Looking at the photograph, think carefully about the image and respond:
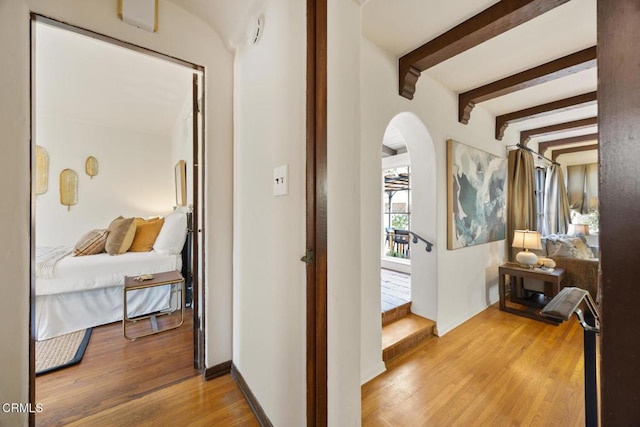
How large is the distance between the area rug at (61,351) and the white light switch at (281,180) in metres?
2.15

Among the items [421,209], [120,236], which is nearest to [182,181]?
[120,236]

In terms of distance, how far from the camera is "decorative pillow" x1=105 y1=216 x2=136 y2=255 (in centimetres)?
274

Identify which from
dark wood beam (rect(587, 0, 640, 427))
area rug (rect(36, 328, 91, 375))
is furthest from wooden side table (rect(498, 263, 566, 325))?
area rug (rect(36, 328, 91, 375))

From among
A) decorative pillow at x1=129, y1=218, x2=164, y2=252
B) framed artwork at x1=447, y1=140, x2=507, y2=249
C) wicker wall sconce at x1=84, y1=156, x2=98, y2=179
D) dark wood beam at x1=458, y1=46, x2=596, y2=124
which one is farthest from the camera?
wicker wall sconce at x1=84, y1=156, x2=98, y2=179

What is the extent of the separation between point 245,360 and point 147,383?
2.39ft

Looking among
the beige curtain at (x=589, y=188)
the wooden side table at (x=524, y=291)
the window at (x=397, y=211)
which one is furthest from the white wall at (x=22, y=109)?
the beige curtain at (x=589, y=188)

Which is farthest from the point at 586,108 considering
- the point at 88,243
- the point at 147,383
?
the point at 88,243

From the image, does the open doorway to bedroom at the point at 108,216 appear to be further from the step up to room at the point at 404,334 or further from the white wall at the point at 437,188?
the step up to room at the point at 404,334

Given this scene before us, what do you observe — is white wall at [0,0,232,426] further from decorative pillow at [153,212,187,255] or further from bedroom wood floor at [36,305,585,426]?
decorative pillow at [153,212,187,255]

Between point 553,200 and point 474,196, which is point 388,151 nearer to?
point 474,196

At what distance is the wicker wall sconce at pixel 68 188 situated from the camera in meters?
3.72

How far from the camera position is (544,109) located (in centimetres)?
288

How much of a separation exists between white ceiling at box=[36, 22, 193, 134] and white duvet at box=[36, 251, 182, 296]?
189cm

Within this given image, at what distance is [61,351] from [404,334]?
111 inches
